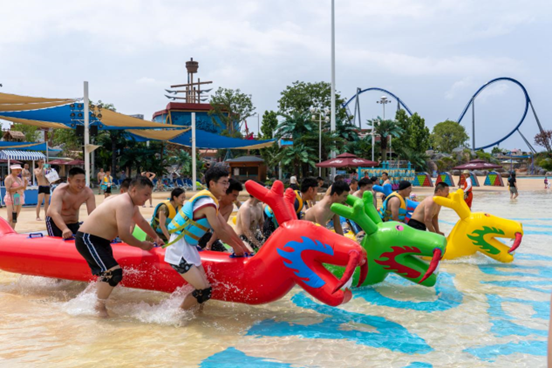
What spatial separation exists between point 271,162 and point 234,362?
2736cm

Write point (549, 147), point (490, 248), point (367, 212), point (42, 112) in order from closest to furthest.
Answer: point (367, 212), point (490, 248), point (42, 112), point (549, 147)

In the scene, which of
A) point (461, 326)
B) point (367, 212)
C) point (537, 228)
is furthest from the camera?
Answer: point (537, 228)

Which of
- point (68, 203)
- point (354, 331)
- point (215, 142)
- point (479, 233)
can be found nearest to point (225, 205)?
point (68, 203)

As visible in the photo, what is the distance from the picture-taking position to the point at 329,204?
6000 mm

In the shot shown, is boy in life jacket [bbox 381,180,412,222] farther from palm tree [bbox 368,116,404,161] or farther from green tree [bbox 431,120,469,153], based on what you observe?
green tree [bbox 431,120,469,153]

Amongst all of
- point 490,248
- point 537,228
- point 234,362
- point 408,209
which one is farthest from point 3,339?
point 537,228

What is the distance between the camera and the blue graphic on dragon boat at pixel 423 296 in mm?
5285

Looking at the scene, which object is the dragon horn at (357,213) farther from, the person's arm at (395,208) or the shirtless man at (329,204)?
the person's arm at (395,208)

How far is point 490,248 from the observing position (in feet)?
23.7

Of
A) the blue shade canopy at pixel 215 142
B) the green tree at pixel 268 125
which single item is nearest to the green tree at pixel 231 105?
the green tree at pixel 268 125

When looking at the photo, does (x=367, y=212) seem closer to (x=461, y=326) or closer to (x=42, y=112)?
(x=461, y=326)

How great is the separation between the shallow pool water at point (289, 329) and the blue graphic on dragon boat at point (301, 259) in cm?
52

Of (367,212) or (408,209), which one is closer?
(367,212)

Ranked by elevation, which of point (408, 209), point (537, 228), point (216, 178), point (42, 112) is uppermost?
point (42, 112)
